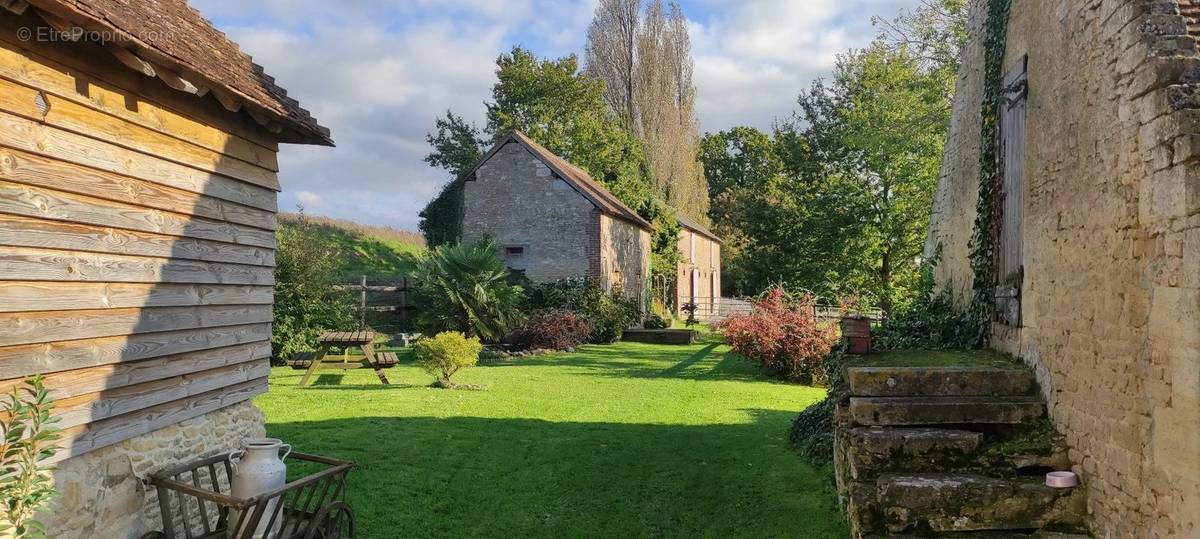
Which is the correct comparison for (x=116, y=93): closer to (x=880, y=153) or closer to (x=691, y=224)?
(x=880, y=153)

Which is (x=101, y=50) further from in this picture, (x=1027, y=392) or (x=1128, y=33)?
(x=1027, y=392)

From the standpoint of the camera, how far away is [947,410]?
5059mm

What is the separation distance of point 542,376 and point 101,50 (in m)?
10.3

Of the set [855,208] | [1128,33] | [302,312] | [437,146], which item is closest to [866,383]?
[1128,33]

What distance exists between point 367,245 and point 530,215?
10766mm

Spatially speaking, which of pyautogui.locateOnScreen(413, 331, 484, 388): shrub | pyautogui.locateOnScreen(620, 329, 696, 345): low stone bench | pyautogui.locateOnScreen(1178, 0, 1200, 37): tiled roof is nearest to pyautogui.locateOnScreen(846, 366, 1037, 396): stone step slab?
pyautogui.locateOnScreen(1178, 0, 1200, 37): tiled roof

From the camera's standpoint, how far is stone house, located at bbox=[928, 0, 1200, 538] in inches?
136

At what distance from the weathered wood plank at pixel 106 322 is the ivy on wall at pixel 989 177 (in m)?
6.90

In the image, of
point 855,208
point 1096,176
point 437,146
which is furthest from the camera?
point 437,146

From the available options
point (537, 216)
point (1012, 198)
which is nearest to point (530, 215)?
point (537, 216)

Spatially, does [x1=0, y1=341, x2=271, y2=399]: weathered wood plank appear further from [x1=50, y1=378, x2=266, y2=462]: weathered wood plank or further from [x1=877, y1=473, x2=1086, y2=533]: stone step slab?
[x1=877, y1=473, x2=1086, y2=533]: stone step slab

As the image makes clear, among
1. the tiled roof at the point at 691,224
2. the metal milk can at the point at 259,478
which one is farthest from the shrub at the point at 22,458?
the tiled roof at the point at 691,224

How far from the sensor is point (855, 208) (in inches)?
938

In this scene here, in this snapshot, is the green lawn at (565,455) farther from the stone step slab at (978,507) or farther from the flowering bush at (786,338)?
the stone step slab at (978,507)
